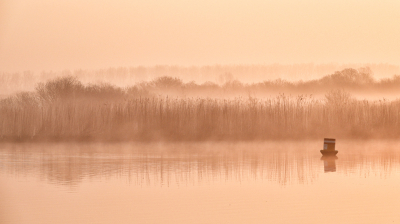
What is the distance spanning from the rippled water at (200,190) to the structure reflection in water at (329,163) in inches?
1.1

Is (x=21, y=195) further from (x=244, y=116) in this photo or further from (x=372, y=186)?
(x=244, y=116)

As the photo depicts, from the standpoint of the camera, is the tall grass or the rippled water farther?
the tall grass

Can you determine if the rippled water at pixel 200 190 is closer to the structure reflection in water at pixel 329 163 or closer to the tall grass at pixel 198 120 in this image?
the structure reflection in water at pixel 329 163

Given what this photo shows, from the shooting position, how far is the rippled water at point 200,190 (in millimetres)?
7551

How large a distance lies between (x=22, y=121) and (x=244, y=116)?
11.2 metres

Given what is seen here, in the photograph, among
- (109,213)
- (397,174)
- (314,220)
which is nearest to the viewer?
(314,220)

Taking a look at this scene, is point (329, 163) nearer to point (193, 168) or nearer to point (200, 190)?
point (193, 168)

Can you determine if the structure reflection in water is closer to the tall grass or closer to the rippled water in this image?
the rippled water

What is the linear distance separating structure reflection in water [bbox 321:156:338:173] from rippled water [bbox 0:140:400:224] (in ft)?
0.09

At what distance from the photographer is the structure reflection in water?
13.5 metres

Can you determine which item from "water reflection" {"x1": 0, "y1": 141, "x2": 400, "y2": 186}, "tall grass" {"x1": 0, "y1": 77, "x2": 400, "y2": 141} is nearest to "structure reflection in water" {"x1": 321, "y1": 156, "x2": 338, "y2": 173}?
"water reflection" {"x1": 0, "y1": 141, "x2": 400, "y2": 186}

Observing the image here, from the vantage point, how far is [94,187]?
1023 cm

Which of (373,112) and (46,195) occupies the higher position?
(373,112)

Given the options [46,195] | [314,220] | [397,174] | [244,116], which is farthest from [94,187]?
[244,116]
